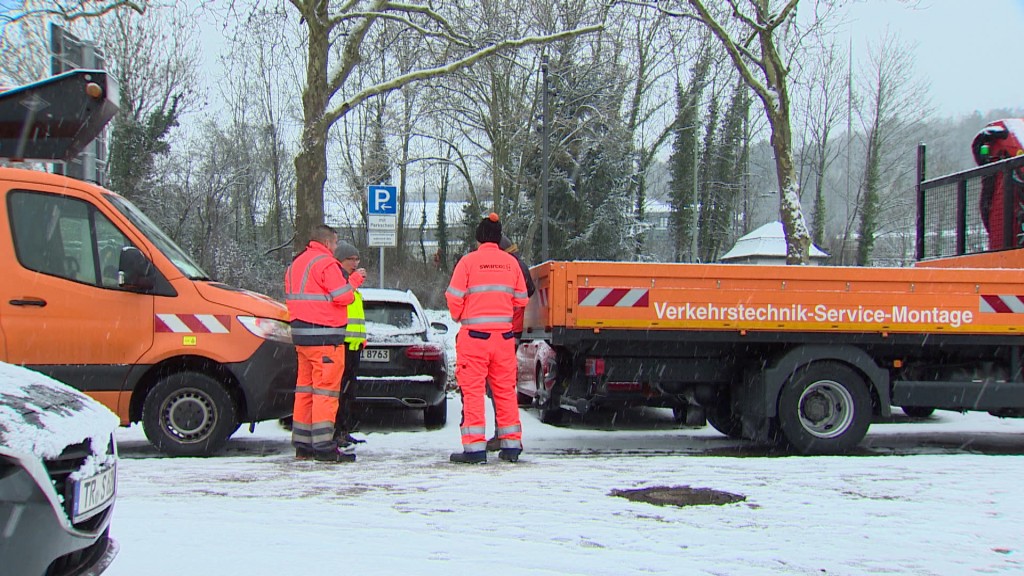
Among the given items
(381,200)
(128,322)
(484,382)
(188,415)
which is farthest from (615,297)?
(381,200)

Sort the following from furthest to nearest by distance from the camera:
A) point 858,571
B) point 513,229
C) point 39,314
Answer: point 513,229 → point 39,314 → point 858,571

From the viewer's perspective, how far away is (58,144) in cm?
784

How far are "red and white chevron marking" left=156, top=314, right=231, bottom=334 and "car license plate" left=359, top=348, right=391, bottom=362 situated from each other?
176cm

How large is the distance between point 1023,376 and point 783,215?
8533 millimetres

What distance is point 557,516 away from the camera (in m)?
4.79

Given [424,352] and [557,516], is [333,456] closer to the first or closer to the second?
[424,352]

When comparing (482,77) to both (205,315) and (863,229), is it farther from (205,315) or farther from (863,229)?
(205,315)

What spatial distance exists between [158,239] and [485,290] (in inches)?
112

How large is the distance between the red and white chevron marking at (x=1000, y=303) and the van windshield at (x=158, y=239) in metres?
→ 6.89

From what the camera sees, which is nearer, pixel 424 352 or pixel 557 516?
pixel 557 516

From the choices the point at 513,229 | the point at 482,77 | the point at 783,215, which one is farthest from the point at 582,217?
the point at 783,215

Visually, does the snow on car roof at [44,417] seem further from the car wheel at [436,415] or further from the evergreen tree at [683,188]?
the evergreen tree at [683,188]

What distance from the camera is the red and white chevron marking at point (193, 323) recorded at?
6.97 metres

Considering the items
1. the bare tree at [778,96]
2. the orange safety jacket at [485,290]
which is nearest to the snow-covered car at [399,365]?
the orange safety jacket at [485,290]
